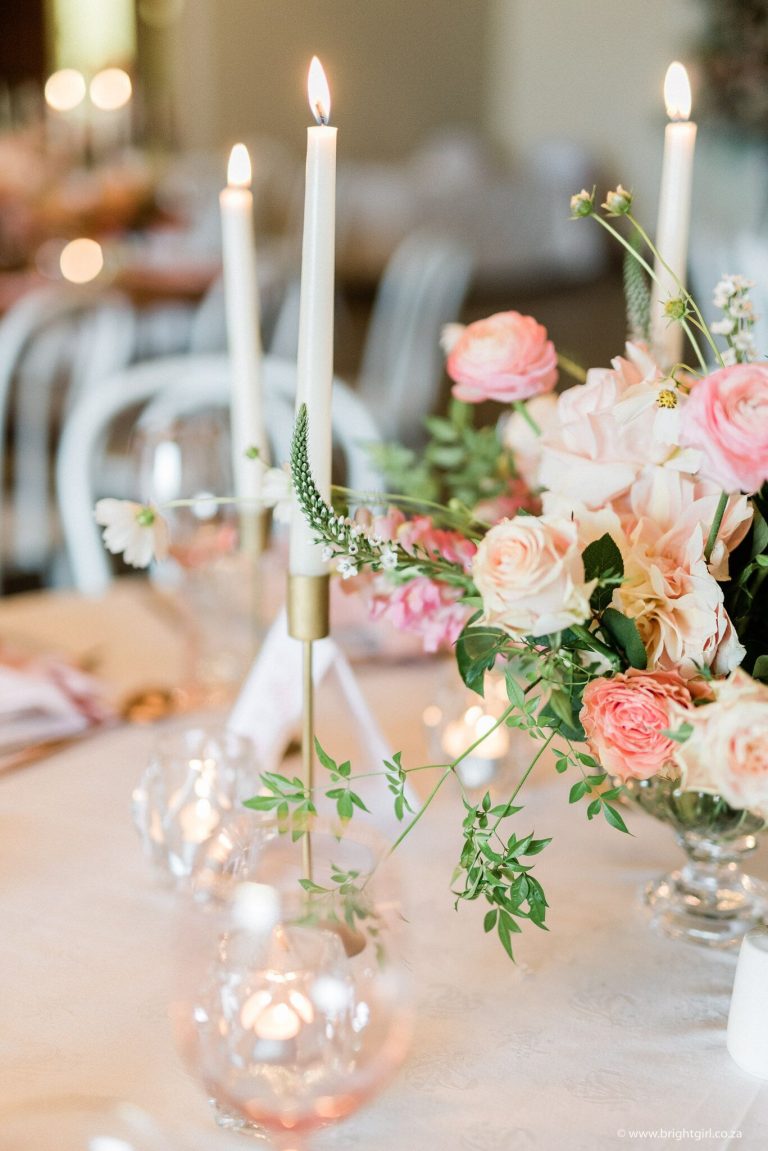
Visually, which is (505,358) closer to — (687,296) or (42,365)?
(687,296)

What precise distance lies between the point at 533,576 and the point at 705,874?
34 cm

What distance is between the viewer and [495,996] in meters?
0.71

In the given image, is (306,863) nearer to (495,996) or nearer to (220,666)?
(495,996)

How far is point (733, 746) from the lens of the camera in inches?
20.6

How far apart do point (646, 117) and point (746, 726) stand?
7.09 m

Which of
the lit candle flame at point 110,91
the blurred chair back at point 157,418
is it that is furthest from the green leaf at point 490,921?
the lit candle flame at point 110,91

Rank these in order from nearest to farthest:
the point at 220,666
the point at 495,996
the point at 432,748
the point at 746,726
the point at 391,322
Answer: the point at 746,726
the point at 495,996
the point at 432,748
the point at 220,666
the point at 391,322

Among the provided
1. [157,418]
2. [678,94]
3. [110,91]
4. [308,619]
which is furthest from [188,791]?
[110,91]

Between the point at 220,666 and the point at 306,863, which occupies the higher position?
the point at 306,863

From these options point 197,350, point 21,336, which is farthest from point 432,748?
Result: point 197,350

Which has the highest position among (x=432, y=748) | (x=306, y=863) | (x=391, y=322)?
(x=306, y=863)

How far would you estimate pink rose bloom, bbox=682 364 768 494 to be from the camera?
0.53 m

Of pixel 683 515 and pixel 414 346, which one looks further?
pixel 414 346

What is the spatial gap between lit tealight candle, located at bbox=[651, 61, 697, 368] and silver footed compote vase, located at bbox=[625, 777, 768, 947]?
0.27m
